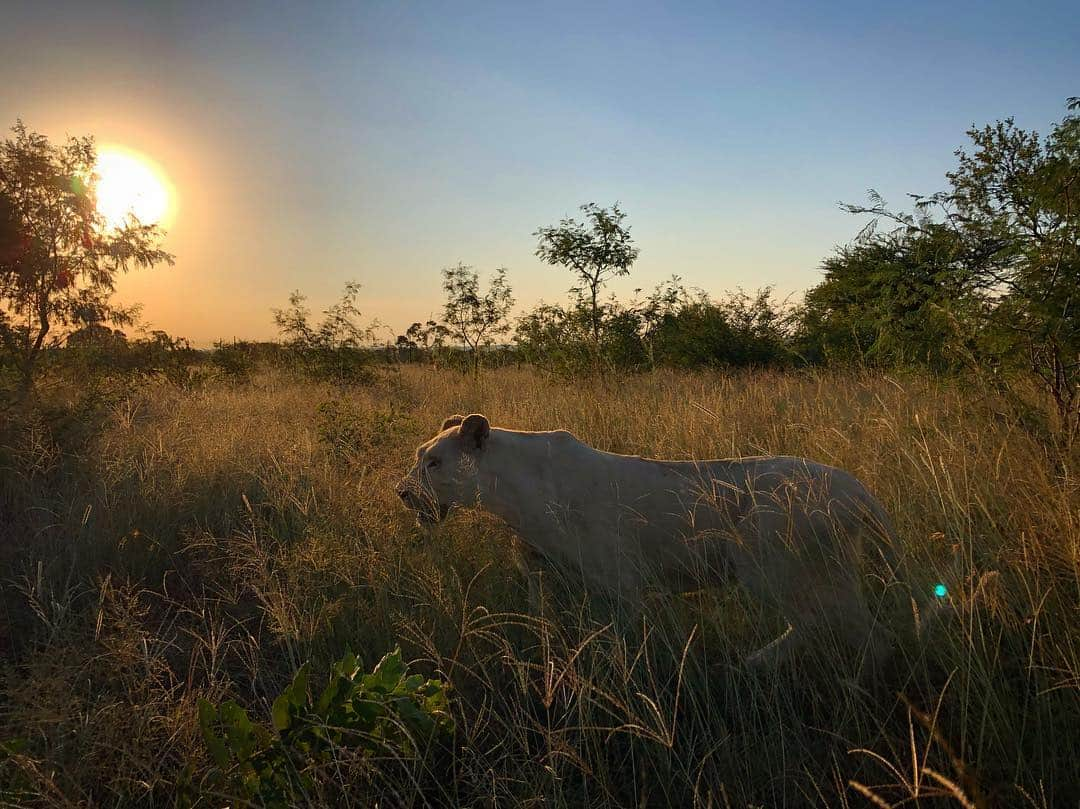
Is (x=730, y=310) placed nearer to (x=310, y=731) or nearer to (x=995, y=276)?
(x=995, y=276)

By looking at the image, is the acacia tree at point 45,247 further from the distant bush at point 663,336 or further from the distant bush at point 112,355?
the distant bush at point 663,336

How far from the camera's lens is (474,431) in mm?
3453

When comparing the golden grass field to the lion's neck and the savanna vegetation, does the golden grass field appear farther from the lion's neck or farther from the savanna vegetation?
the lion's neck

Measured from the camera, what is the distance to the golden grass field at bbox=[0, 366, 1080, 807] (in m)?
1.98

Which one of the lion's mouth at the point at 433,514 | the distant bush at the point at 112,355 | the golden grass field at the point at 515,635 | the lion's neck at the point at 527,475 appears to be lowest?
the golden grass field at the point at 515,635

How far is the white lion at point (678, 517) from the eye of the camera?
9.05 feet

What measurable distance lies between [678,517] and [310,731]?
6.48 feet

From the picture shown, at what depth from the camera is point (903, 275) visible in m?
6.71

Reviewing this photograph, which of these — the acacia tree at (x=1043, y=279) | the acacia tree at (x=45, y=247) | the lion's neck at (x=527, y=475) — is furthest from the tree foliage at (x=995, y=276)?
the acacia tree at (x=45, y=247)

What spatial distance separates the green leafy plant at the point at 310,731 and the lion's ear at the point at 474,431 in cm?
158

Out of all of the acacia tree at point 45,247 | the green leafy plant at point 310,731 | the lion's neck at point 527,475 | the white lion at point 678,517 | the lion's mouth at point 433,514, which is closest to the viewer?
the green leafy plant at point 310,731

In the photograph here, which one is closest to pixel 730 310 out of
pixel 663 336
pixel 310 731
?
pixel 663 336

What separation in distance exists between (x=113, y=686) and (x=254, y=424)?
5.88m

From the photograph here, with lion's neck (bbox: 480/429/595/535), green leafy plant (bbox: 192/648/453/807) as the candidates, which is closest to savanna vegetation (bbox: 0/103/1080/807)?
green leafy plant (bbox: 192/648/453/807)
